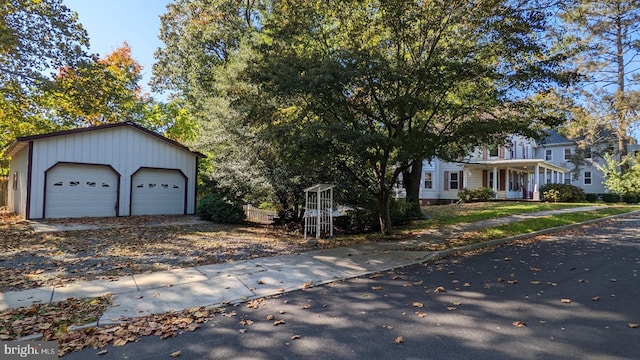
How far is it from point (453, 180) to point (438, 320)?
85.5 feet

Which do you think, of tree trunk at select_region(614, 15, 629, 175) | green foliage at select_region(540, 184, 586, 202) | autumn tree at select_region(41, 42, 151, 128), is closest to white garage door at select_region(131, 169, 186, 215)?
autumn tree at select_region(41, 42, 151, 128)

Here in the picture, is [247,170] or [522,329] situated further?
[247,170]

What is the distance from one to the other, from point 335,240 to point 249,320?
634cm

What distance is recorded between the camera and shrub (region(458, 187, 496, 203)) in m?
25.3

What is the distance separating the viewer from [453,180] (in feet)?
93.4

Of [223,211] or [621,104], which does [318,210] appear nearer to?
[223,211]

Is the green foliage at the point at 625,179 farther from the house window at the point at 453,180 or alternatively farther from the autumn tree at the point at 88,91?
the autumn tree at the point at 88,91

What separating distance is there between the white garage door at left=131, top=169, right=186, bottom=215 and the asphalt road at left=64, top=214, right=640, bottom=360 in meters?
13.1

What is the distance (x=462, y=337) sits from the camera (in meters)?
3.75

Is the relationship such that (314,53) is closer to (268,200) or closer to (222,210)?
(268,200)

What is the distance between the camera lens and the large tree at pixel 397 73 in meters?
8.27

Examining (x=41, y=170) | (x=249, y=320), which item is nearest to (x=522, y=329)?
(x=249, y=320)

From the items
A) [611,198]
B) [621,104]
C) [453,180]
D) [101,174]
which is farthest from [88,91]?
[611,198]

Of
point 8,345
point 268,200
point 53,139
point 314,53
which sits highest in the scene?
point 314,53
